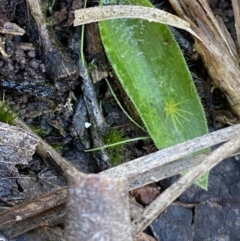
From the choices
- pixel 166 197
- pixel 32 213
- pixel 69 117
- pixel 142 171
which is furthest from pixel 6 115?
pixel 166 197

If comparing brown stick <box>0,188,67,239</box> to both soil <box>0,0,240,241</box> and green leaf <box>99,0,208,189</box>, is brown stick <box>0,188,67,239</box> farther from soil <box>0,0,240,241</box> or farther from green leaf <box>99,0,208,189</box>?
green leaf <box>99,0,208,189</box>

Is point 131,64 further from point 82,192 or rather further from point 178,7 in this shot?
point 82,192

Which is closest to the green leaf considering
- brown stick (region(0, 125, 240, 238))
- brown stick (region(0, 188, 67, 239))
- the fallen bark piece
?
brown stick (region(0, 125, 240, 238))

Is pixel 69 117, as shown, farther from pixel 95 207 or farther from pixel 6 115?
pixel 95 207

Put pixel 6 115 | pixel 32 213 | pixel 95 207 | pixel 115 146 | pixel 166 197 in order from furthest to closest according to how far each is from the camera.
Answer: pixel 115 146, pixel 6 115, pixel 32 213, pixel 166 197, pixel 95 207

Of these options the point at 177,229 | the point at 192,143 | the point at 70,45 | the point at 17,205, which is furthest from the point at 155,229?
the point at 70,45

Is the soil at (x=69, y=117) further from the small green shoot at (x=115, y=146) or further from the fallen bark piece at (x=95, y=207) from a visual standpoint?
the fallen bark piece at (x=95, y=207)
